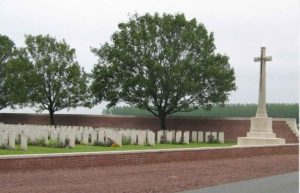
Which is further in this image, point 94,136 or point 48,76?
point 48,76

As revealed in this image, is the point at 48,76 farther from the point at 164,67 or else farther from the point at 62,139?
the point at 62,139

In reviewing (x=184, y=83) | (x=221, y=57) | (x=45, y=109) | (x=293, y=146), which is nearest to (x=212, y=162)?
(x=293, y=146)

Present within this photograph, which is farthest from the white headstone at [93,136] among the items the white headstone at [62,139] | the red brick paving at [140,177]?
the red brick paving at [140,177]

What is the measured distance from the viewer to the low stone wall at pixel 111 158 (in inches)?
486

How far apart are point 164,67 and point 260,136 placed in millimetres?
8389

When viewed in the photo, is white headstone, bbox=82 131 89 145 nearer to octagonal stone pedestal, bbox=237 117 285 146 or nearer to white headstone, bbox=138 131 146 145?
white headstone, bbox=138 131 146 145

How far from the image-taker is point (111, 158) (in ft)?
46.0

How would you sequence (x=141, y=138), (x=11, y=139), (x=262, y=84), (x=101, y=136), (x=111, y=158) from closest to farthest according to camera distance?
(x=111, y=158), (x=11, y=139), (x=101, y=136), (x=141, y=138), (x=262, y=84)

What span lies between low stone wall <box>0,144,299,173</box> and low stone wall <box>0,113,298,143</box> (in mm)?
9387

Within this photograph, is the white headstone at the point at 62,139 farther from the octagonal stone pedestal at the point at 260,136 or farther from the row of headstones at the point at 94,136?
the octagonal stone pedestal at the point at 260,136

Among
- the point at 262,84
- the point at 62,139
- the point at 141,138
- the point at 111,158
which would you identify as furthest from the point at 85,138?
the point at 262,84

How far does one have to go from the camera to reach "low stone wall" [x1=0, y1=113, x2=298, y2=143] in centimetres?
2767

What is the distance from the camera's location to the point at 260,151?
1900cm

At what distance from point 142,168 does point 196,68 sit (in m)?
16.0
